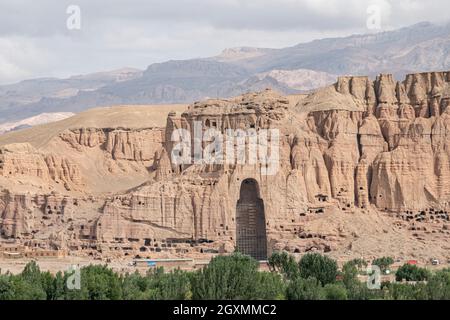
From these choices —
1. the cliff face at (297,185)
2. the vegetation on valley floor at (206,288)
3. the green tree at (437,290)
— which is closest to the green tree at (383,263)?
the cliff face at (297,185)

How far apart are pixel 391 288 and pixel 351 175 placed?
46.1 meters

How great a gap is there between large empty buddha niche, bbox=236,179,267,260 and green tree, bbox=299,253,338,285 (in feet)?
70.2

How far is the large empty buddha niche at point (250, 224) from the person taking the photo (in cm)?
13688

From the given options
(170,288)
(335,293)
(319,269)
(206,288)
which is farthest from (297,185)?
(206,288)

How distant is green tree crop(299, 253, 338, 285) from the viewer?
111m

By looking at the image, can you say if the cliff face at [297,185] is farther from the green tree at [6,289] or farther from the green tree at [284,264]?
the green tree at [6,289]

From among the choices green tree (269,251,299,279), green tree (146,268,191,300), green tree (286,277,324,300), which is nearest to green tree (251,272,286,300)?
green tree (286,277,324,300)

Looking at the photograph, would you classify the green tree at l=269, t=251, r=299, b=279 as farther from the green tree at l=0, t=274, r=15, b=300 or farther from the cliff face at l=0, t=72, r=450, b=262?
the green tree at l=0, t=274, r=15, b=300

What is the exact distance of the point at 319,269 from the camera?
11219cm

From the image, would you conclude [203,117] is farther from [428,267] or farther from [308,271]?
[308,271]

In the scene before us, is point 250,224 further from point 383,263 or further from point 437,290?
point 437,290

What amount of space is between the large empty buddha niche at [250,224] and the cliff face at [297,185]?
0.24 m

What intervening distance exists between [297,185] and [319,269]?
24380 mm
